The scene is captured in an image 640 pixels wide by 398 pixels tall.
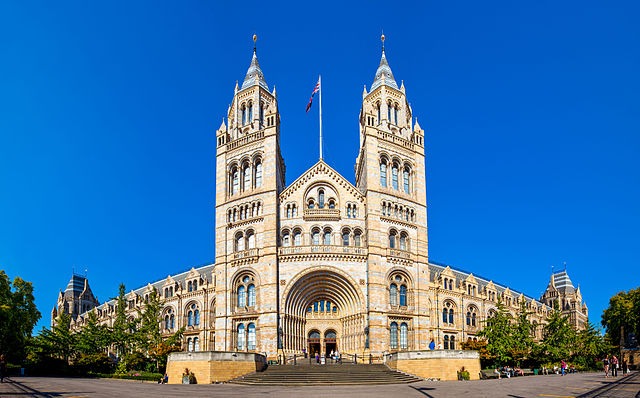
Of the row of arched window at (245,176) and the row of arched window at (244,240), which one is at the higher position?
the row of arched window at (245,176)

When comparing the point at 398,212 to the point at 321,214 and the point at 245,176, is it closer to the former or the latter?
the point at 321,214

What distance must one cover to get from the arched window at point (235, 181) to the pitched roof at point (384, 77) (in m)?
19.1

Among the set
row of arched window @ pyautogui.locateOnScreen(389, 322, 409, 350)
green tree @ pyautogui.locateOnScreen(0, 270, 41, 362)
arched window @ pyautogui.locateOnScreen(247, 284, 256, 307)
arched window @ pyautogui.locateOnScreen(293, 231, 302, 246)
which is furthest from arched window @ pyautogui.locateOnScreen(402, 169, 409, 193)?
green tree @ pyautogui.locateOnScreen(0, 270, 41, 362)

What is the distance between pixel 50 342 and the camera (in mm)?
56906

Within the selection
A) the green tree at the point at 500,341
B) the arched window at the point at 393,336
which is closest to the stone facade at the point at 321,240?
the arched window at the point at 393,336

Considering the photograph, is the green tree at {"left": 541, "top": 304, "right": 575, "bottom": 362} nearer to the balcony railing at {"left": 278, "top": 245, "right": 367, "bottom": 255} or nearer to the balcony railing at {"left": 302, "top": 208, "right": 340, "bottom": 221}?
the balcony railing at {"left": 278, "top": 245, "right": 367, "bottom": 255}

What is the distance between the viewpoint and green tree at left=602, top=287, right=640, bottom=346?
7100cm

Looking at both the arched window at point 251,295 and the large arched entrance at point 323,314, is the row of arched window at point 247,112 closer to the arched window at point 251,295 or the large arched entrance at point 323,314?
the arched window at point 251,295

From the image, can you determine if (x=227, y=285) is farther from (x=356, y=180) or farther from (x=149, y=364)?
(x=356, y=180)

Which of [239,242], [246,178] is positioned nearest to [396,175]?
[246,178]

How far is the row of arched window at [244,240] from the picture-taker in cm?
5497

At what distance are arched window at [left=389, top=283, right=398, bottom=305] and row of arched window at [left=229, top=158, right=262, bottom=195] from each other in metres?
17.5

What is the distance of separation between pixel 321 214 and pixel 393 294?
36.4ft

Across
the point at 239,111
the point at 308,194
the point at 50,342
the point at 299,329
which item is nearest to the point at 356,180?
the point at 308,194
